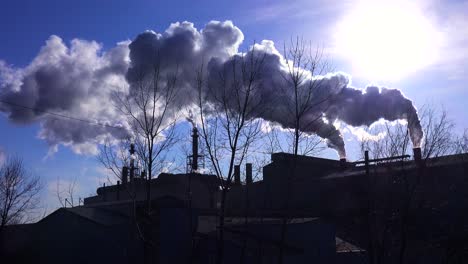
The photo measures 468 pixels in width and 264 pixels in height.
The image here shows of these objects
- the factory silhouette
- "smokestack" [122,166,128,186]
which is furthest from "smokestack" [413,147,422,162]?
"smokestack" [122,166,128,186]

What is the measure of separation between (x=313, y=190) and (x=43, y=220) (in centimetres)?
2038

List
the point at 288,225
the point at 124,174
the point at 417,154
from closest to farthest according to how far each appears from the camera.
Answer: the point at 417,154 < the point at 124,174 < the point at 288,225

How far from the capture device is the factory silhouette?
14.0 m

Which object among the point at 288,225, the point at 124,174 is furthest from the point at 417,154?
the point at 124,174

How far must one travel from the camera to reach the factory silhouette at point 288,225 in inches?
551

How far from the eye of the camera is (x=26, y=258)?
2930cm

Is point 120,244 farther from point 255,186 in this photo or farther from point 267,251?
point 255,186

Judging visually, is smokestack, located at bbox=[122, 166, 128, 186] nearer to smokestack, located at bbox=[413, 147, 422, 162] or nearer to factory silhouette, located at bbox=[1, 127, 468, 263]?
factory silhouette, located at bbox=[1, 127, 468, 263]

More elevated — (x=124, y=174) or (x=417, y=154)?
(x=417, y=154)

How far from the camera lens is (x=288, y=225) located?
21.1 meters

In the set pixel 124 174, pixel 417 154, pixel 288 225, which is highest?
pixel 417 154

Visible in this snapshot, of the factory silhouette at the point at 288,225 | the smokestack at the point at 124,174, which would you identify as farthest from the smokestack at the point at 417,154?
the smokestack at the point at 124,174

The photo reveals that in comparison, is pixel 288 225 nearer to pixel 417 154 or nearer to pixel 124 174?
pixel 417 154

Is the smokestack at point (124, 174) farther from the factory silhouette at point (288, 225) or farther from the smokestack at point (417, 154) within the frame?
the smokestack at point (417, 154)
